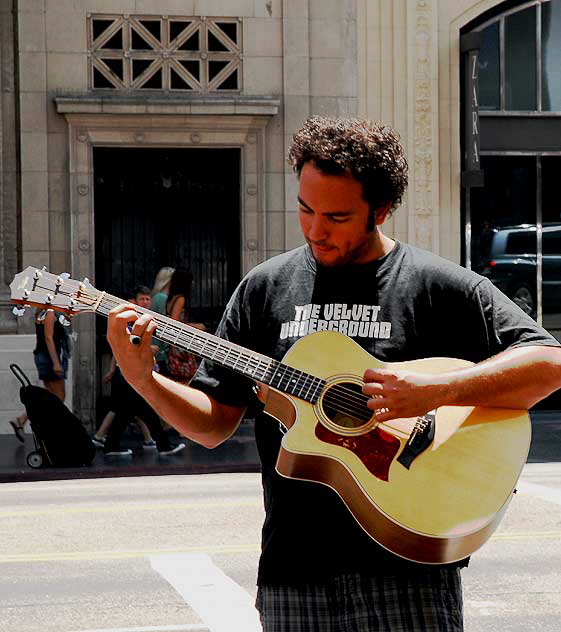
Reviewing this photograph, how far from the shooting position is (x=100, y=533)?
909 centimetres

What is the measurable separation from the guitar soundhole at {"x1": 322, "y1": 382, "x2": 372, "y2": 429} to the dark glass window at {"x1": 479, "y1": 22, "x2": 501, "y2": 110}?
15357 mm

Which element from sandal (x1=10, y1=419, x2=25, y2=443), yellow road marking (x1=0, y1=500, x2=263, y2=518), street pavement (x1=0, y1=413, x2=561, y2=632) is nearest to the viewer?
street pavement (x1=0, y1=413, x2=561, y2=632)

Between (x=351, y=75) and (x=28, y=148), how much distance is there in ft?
14.7

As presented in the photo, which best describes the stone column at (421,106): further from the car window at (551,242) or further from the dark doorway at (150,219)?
the dark doorway at (150,219)

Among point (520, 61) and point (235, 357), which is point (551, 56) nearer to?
point (520, 61)

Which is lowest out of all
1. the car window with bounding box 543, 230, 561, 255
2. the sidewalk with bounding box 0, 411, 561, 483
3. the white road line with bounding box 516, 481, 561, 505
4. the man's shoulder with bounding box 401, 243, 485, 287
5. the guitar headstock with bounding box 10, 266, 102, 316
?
the sidewalk with bounding box 0, 411, 561, 483

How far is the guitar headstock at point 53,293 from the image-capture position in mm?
3355

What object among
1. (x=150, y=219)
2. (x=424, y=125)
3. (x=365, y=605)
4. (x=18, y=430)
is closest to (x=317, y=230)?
(x=365, y=605)

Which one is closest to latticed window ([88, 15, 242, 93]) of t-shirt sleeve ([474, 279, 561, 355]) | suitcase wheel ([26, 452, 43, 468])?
suitcase wheel ([26, 452, 43, 468])

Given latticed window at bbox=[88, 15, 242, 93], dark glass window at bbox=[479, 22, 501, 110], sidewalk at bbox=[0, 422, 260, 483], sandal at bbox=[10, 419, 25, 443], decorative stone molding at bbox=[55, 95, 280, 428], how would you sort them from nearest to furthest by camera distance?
1. sidewalk at bbox=[0, 422, 260, 483]
2. sandal at bbox=[10, 419, 25, 443]
3. decorative stone molding at bbox=[55, 95, 280, 428]
4. latticed window at bbox=[88, 15, 242, 93]
5. dark glass window at bbox=[479, 22, 501, 110]

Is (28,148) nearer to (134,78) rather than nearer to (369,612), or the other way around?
(134,78)

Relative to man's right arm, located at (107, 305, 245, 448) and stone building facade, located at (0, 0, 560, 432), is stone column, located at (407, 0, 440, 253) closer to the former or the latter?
stone building facade, located at (0, 0, 560, 432)

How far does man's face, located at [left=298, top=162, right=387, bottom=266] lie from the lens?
121 inches

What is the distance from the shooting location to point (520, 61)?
59.2 ft
